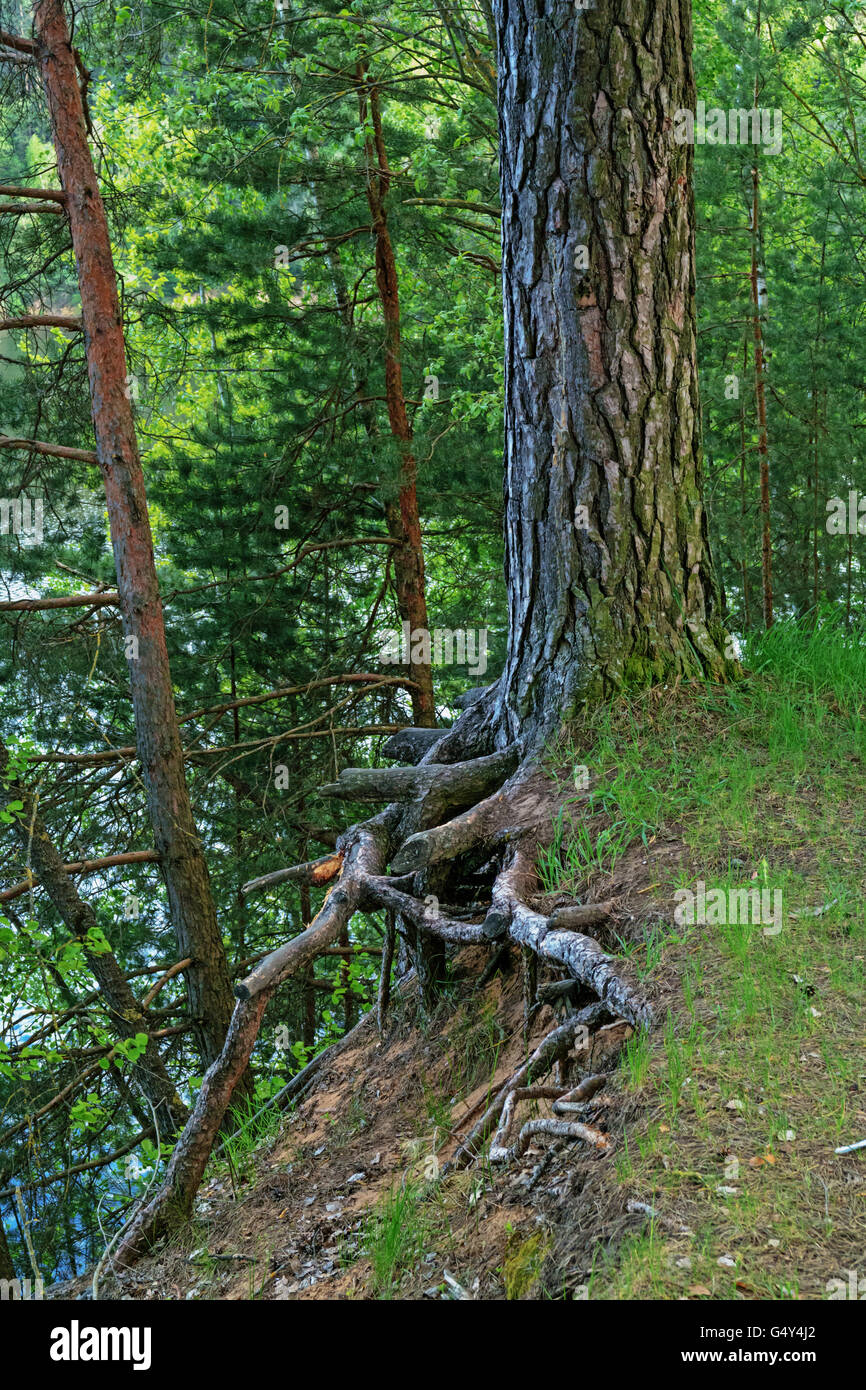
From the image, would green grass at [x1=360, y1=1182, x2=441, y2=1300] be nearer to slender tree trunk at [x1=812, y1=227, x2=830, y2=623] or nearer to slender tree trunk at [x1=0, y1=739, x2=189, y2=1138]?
slender tree trunk at [x1=0, y1=739, x2=189, y2=1138]

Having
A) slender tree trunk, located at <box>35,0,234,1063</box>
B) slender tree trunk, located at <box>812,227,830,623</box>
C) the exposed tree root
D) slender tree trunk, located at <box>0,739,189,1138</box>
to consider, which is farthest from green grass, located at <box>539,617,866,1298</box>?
slender tree trunk, located at <box>812,227,830,623</box>

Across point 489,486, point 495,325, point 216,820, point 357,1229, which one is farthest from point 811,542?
point 357,1229

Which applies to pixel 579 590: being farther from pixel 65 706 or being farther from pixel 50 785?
pixel 65 706

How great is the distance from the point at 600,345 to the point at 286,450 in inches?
Answer: 233

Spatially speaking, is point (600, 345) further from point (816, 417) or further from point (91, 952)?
point (816, 417)

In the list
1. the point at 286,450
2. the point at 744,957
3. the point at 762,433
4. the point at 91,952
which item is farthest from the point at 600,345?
the point at 286,450

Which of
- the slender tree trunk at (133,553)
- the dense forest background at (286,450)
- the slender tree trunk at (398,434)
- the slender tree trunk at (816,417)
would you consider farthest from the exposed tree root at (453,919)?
the slender tree trunk at (816,417)

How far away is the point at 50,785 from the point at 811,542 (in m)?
8.35

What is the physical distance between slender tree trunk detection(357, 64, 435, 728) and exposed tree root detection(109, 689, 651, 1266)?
4491 millimetres

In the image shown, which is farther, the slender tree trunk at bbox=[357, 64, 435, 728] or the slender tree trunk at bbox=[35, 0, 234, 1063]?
the slender tree trunk at bbox=[357, 64, 435, 728]

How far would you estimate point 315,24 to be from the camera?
347 inches

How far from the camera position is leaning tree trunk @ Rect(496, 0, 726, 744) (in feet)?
14.3

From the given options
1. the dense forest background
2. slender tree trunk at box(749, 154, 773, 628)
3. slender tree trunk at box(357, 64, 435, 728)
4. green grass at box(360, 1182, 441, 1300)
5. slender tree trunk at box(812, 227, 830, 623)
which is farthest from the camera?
slender tree trunk at box(812, 227, 830, 623)

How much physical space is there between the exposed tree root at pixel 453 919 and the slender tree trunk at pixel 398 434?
449 centimetres
